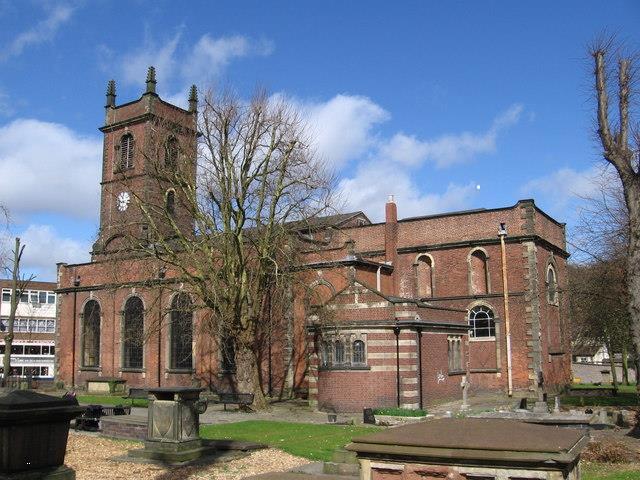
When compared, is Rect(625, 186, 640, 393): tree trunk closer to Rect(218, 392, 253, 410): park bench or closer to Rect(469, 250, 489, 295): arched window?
Rect(218, 392, 253, 410): park bench

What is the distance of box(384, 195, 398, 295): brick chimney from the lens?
35.2m

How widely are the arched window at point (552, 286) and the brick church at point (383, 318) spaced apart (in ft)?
0.36

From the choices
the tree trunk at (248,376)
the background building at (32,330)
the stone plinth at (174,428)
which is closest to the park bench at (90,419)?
the stone plinth at (174,428)

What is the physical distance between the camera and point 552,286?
110 ft

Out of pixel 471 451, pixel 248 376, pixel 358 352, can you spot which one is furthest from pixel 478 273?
pixel 471 451

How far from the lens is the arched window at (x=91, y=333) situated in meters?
43.4

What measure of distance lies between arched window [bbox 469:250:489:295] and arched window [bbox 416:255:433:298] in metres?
2.31

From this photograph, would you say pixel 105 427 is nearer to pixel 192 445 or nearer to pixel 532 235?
pixel 192 445

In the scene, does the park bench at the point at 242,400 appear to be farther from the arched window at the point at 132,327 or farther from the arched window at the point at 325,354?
Answer: the arched window at the point at 132,327

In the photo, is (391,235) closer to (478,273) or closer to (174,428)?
(478,273)

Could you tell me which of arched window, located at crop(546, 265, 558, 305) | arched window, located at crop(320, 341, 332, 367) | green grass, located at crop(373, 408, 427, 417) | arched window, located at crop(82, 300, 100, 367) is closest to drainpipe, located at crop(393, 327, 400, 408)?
arched window, located at crop(320, 341, 332, 367)

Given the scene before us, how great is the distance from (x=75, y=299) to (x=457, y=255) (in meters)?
26.2

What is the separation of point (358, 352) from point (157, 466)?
1353 cm

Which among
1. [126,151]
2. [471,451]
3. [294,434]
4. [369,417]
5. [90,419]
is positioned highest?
[126,151]
